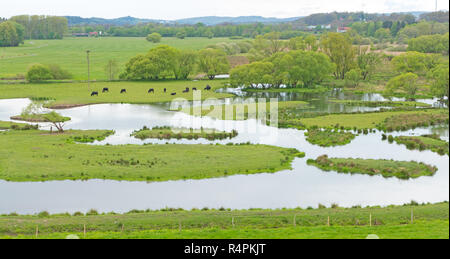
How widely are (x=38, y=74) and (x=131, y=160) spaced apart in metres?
54.9

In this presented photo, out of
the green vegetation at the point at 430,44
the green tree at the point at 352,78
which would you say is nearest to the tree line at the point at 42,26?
the green tree at the point at 352,78

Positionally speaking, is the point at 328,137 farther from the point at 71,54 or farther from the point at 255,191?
the point at 71,54

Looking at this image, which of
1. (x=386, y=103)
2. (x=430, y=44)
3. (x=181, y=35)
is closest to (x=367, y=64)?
(x=430, y=44)

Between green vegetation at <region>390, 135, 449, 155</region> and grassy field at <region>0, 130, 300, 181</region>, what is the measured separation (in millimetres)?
9883

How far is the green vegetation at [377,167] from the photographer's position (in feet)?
107

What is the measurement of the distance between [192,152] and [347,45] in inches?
2409

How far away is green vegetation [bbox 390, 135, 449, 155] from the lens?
38.6 meters

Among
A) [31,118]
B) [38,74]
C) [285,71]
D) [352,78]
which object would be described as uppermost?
[285,71]

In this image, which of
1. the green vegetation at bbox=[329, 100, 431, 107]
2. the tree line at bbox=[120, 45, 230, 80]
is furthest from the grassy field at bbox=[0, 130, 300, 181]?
the tree line at bbox=[120, 45, 230, 80]

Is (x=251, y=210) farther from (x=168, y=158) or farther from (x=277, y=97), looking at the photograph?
(x=277, y=97)

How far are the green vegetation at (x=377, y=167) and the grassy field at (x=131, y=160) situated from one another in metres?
2.78

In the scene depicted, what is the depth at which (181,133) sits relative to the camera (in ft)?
146

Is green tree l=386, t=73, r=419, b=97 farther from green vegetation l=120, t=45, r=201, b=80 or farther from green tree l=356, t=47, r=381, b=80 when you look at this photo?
green vegetation l=120, t=45, r=201, b=80

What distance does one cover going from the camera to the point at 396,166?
33344 millimetres
